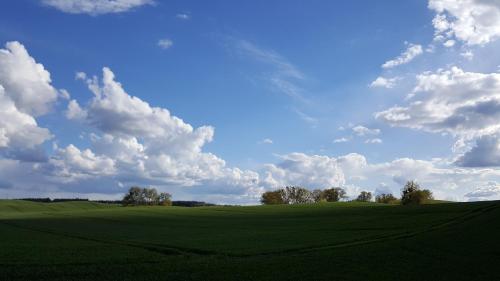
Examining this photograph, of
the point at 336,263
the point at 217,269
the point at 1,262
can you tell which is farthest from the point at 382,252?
the point at 1,262

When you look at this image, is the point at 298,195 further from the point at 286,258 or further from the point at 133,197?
the point at 286,258

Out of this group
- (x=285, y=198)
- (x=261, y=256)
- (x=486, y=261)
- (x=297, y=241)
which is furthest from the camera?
(x=285, y=198)

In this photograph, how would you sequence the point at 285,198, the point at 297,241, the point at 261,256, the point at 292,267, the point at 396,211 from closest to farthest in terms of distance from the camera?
1. the point at 292,267
2. the point at 261,256
3. the point at 297,241
4. the point at 396,211
5. the point at 285,198

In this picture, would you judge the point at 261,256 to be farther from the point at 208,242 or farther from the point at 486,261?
the point at 486,261

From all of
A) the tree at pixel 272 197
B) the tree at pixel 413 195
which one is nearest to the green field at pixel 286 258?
the tree at pixel 413 195

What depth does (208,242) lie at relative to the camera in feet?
136

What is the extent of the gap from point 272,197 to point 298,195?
35.6ft

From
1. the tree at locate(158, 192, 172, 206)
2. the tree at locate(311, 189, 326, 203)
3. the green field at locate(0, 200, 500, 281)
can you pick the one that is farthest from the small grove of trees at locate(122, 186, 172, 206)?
the green field at locate(0, 200, 500, 281)

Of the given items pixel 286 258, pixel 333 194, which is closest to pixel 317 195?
pixel 333 194

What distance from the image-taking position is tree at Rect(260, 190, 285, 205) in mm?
183000

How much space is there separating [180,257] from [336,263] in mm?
10706

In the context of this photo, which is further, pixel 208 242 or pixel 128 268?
pixel 208 242

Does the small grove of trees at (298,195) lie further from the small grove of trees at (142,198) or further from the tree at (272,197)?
the small grove of trees at (142,198)

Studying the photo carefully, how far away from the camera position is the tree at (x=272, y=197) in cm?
18300
